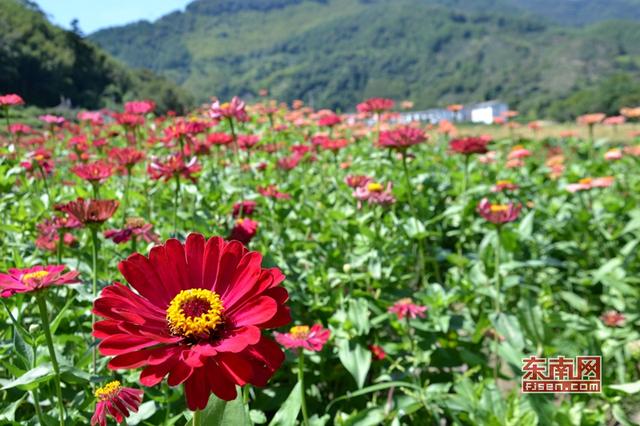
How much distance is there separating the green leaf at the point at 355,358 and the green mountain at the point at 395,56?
2991 inches

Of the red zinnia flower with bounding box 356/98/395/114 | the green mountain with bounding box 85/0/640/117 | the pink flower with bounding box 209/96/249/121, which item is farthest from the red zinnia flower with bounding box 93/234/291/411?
the green mountain with bounding box 85/0/640/117

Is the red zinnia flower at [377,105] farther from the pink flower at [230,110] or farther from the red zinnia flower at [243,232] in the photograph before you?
the red zinnia flower at [243,232]

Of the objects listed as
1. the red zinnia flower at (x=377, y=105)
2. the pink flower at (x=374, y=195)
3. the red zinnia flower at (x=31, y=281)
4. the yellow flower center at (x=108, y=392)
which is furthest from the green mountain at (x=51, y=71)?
the yellow flower center at (x=108, y=392)

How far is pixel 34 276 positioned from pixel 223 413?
1.60ft

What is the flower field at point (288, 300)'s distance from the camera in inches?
31.4

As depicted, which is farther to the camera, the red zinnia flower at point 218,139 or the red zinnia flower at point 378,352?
the red zinnia flower at point 218,139

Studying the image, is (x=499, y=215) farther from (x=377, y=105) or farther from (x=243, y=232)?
(x=377, y=105)

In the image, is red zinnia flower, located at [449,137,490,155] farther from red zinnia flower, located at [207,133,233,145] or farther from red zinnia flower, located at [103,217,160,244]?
red zinnia flower, located at [103,217,160,244]

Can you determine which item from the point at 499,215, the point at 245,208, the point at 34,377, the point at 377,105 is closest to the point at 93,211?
the point at 34,377

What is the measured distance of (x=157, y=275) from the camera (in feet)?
2.78

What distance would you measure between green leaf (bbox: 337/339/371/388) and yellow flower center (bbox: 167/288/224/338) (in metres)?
0.89

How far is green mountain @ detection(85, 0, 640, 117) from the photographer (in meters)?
111

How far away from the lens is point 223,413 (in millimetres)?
799

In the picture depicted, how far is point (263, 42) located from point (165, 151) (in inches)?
7672
